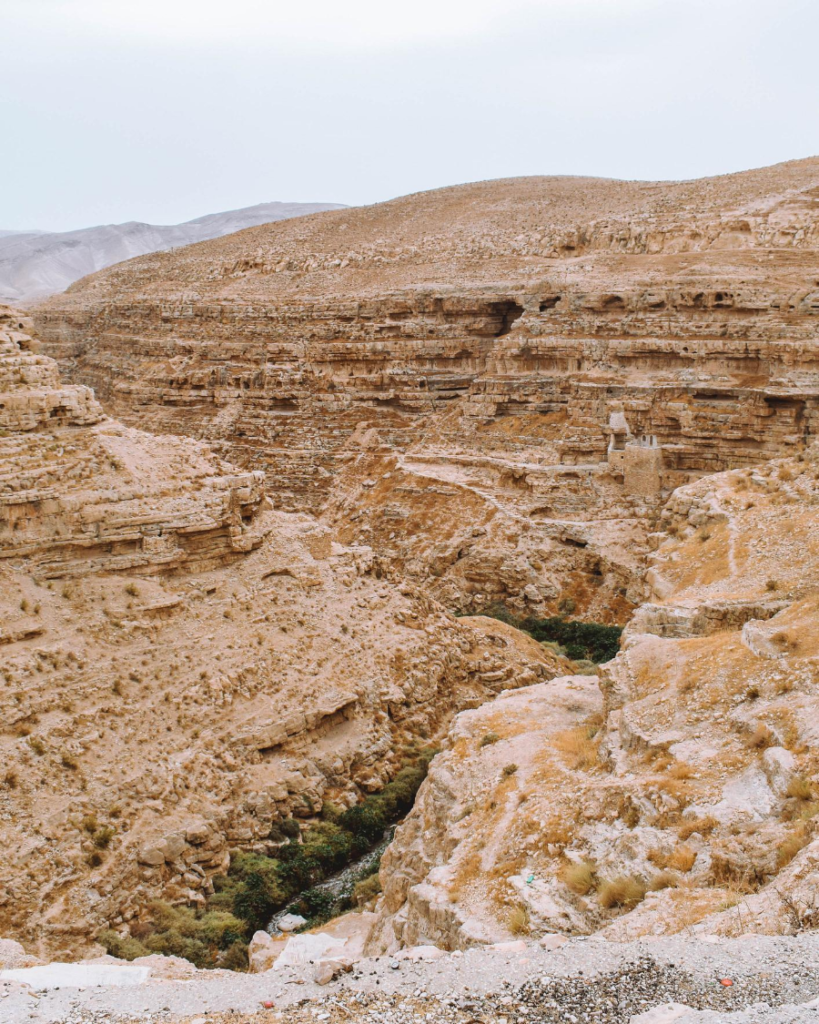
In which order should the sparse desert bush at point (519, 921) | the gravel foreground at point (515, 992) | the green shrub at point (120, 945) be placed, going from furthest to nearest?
the green shrub at point (120, 945) < the sparse desert bush at point (519, 921) < the gravel foreground at point (515, 992)

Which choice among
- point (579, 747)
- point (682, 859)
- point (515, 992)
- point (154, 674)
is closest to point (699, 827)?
point (682, 859)

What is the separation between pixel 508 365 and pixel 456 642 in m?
19.9

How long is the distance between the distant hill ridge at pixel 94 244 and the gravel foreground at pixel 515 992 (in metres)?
145

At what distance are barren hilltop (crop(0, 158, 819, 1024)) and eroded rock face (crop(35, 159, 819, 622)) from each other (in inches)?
6.6

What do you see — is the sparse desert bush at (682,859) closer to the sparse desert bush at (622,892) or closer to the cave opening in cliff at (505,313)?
the sparse desert bush at (622,892)

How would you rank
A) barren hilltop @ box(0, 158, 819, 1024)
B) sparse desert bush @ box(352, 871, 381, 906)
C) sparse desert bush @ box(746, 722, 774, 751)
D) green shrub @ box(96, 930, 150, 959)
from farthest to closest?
sparse desert bush @ box(352, 871, 381, 906)
green shrub @ box(96, 930, 150, 959)
sparse desert bush @ box(746, 722, 774, 751)
barren hilltop @ box(0, 158, 819, 1024)

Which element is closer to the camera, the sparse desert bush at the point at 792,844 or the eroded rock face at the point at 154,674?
the sparse desert bush at the point at 792,844

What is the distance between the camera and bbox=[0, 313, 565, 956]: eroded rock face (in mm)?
16422

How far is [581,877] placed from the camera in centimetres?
1073

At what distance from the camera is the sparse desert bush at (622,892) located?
32.9 ft

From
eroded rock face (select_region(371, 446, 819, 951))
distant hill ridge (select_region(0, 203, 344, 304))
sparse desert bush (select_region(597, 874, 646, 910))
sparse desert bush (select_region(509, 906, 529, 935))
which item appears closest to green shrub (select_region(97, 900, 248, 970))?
eroded rock face (select_region(371, 446, 819, 951))

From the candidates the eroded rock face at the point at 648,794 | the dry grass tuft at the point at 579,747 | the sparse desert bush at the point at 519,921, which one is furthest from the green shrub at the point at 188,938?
the sparse desert bush at the point at 519,921

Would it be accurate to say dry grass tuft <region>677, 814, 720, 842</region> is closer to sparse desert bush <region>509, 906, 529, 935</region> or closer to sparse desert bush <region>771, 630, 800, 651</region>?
sparse desert bush <region>509, 906, 529, 935</region>

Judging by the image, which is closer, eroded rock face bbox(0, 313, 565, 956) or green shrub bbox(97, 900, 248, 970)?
green shrub bbox(97, 900, 248, 970)
